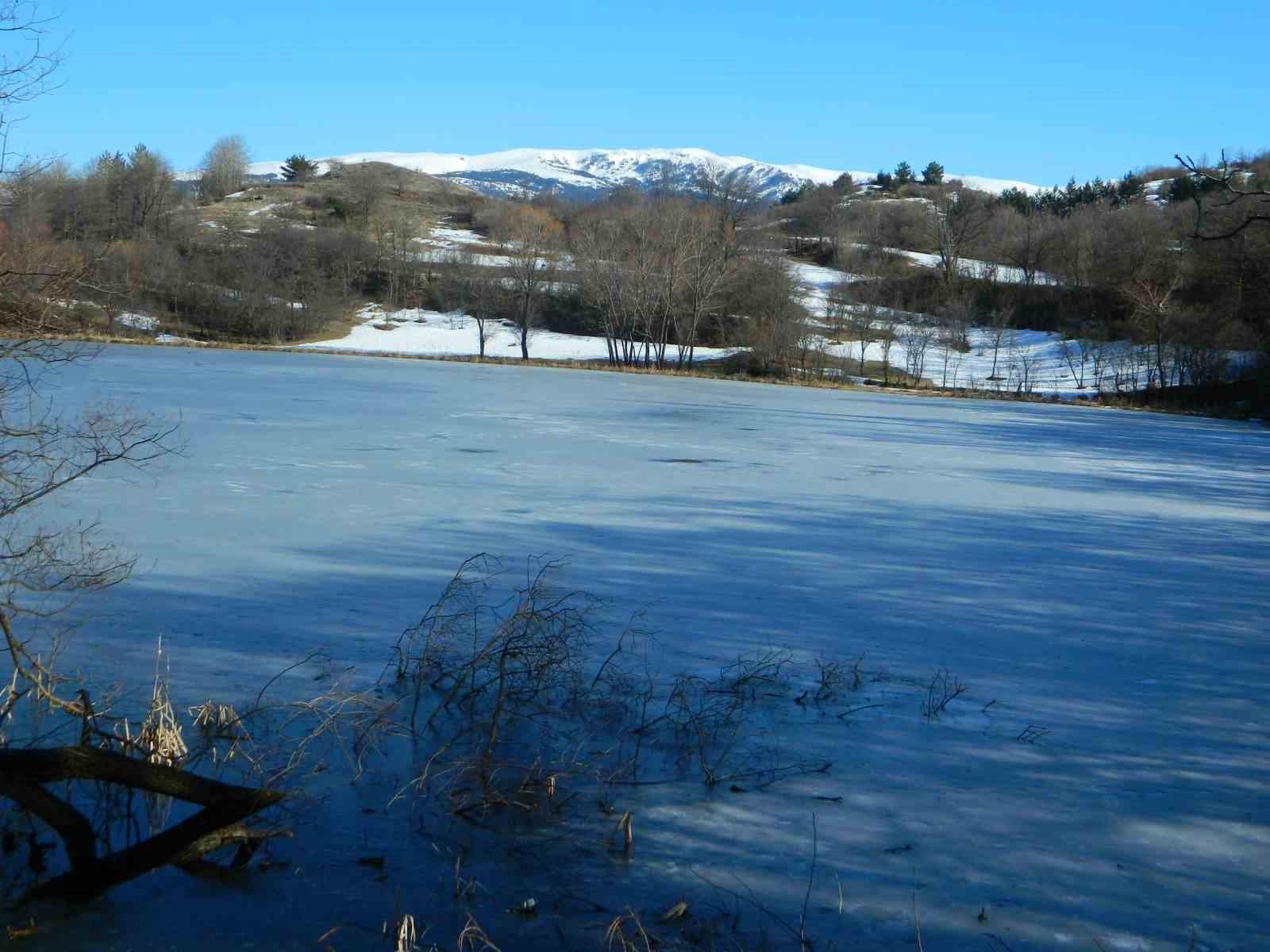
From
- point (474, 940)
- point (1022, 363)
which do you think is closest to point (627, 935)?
point (474, 940)

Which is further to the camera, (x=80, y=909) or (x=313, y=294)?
(x=313, y=294)

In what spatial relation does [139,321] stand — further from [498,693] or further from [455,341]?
[498,693]

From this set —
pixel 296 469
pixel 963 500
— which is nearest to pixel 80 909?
pixel 296 469

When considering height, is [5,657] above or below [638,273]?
below

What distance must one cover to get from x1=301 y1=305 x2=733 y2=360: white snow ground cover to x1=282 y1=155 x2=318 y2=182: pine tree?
4672 centimetres

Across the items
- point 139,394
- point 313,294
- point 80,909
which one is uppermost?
point 313,294

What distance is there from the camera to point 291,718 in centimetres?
500

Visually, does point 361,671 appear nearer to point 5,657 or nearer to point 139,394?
point 5,657

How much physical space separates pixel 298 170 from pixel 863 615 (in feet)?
361

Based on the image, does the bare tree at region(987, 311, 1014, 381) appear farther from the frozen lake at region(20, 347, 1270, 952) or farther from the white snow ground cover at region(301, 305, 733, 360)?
the frozen lake at region(20, 347, 1270, 952)

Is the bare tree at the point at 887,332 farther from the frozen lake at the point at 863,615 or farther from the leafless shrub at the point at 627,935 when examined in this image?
the leafless shrub at the point at 627,935

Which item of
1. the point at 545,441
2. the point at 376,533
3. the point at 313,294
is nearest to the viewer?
the point at 376,533

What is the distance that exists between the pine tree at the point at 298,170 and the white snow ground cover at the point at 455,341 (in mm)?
46725

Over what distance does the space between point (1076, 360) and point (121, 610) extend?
54.4 meters
